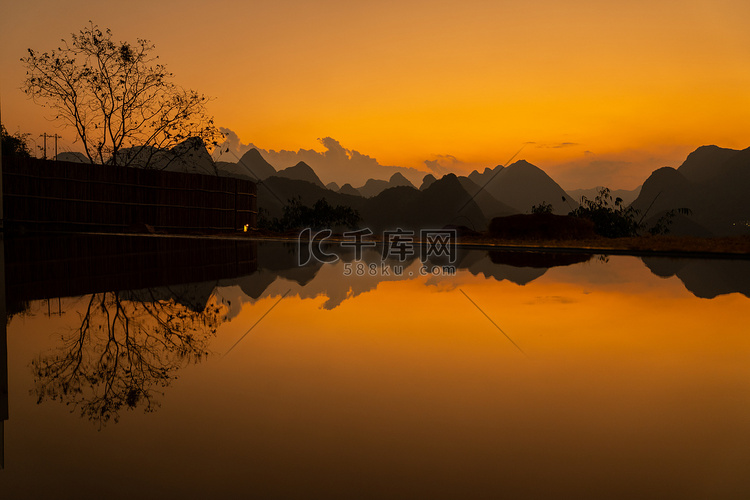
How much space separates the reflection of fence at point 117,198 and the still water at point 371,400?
67.6ft

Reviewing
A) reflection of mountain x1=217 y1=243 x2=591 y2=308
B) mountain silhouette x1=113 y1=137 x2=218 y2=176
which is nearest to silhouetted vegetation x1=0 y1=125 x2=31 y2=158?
mountain silhouette x1=113 y1=137 x2=218 y2=176

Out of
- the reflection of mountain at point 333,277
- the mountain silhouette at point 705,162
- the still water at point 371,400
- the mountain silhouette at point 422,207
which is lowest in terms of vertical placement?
the still water at point 371,400

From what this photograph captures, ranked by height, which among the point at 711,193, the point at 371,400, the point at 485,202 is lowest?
the point at 371,400

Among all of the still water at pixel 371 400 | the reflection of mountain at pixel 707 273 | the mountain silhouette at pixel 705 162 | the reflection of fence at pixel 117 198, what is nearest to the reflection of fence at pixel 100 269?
the still water at pixel 371 400

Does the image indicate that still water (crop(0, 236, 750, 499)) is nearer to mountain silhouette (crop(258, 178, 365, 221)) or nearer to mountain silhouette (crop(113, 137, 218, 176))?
mountain silhouette (crop(113, 137, 218, 176))

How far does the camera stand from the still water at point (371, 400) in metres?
2.74

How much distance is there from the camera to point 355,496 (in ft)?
8.39

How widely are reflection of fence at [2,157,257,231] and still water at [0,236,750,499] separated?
20.6 m

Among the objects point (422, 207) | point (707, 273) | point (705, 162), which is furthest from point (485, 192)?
point (707, 273)

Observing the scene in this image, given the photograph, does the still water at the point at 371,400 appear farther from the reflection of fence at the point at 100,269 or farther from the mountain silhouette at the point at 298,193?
the mountain silhouette at the point at 298,193

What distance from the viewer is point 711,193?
391 ft

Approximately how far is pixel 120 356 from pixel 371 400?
233cm

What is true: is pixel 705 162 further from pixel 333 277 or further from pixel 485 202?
pixel 333 277

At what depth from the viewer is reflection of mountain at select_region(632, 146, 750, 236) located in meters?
107
